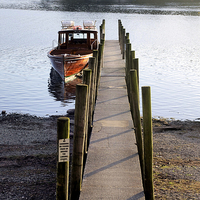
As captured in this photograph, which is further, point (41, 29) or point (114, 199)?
point (41, 29)

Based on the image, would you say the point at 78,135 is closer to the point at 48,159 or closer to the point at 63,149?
the point at 63,149

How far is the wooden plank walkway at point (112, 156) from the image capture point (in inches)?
201

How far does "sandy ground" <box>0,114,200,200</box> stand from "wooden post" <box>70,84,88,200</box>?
3.23 feet

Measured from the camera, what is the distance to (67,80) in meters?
20.1

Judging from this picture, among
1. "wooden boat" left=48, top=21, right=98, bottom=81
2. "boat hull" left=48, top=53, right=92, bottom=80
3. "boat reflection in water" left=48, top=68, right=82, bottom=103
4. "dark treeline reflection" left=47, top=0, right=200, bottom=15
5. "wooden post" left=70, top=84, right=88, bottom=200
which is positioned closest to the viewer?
"wooden post" left=70, top=84, right=88, bottom=200

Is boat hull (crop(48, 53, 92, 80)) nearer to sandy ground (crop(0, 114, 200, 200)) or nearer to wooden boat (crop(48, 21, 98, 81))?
wooden boat (crop(48, 21, 98, 81))

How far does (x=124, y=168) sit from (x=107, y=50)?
1442cm

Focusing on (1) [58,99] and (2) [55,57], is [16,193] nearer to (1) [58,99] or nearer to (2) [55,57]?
(1) [58,99]

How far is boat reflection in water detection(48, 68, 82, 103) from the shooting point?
1717 cm

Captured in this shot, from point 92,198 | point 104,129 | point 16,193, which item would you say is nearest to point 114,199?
point 92,198

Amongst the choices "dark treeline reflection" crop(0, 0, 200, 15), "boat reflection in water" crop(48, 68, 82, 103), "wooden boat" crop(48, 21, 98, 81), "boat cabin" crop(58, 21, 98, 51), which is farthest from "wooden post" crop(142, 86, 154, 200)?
"dark treeline reflection" crop(0, 0, 200, 15)

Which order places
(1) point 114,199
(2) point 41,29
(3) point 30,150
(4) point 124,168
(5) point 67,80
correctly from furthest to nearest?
(2) point 41,29 → (5) point 67,80 → (3) point 30,150 → (4) point 124,168 → (1) point 114,199

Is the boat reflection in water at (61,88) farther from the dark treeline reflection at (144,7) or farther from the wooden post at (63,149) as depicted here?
the dark treeline reflection at (144,7)

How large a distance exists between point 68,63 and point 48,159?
11.7 meters
